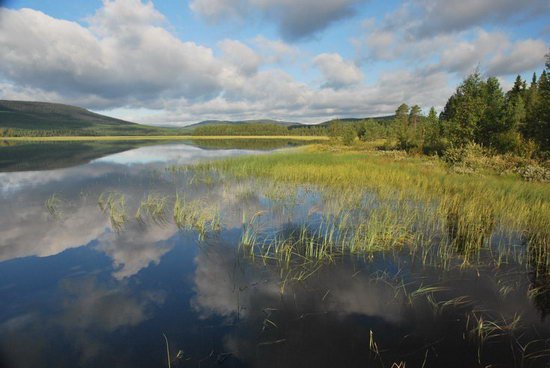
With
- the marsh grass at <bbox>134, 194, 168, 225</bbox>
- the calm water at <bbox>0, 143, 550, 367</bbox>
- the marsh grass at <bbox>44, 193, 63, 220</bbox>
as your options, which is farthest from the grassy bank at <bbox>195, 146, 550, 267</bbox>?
the marsh grass at <bbox>44, 193, 63, 220</bbox>

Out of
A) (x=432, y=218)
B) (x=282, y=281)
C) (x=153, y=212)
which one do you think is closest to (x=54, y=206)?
(x=153, y=212)

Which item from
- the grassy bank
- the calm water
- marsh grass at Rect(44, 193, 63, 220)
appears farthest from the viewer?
marsh grass at Rect(44, 193, 63, 220)

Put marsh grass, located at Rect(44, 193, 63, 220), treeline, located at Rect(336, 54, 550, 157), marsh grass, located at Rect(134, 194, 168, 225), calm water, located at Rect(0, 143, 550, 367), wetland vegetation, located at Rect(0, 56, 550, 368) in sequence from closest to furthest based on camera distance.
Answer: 1. calm water, located at Rect(0, 143, 550, 367)
2. wetland vegetation, located at Rect(0, 56, 550, 368)
3. marsh grass, located at Rect(134, 194, 168, 225)
4. marsh grass, located at Rect(44, 193, 63, 220)
5. treeline, located at Rect(336, 54, 550, 157)

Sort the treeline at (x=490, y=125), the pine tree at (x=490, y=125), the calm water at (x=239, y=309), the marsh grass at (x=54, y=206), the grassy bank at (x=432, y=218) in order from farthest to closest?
1. the pine tree at (x=490, y=125)
2. the treeline at (x=490, y=125)
3. the marsh grass at (x=54, y=206)
4. the grassy bank at (x=432, y=218)
5. the calm water at (x=239, y=309)

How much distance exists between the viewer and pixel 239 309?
658 centimetres

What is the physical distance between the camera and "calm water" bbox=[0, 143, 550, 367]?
5.22 metres

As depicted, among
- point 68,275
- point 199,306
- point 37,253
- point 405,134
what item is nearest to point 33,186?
point 37,253

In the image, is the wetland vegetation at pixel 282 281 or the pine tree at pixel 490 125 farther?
the pine tree at pixel 490 125

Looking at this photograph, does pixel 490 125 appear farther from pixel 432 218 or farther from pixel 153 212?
pixel 153 212

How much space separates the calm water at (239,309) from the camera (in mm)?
5219

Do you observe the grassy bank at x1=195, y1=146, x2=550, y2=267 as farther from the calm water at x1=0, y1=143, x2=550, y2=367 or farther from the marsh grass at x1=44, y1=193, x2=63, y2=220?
the marsh grass at x1=44, y1=193, x2=63, y2=220

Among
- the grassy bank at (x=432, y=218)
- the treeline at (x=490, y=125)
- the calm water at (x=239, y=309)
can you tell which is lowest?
the calm water at (x=239, y=309)

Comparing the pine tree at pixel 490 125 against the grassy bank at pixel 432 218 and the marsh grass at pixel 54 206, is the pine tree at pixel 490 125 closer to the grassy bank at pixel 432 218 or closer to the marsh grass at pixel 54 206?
the grassy bank at pixel 432 218

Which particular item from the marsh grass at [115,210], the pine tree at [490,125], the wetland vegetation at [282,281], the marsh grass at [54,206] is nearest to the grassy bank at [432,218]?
the wetland vegetation at [282,281]
